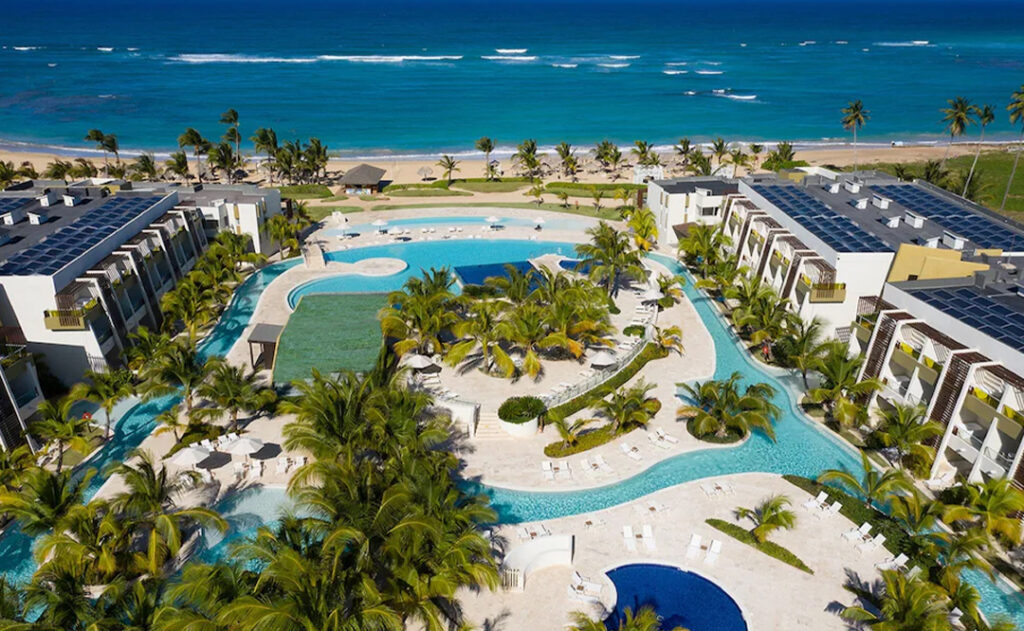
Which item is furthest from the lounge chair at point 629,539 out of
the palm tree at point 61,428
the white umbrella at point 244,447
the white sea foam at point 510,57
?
the white sea foam at point 510,57

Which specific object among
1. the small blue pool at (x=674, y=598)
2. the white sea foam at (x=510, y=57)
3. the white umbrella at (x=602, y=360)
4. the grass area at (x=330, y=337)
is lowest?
the small blue pool at (x=674, y=598)

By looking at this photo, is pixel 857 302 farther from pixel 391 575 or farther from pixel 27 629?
pixel 27 629

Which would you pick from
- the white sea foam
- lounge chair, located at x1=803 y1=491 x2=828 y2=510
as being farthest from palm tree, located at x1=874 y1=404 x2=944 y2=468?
the white sea foam

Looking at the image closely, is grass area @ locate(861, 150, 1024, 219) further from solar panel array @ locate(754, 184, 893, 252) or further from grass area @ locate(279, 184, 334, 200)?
grass area @ locate(279, 184, 334, 200)

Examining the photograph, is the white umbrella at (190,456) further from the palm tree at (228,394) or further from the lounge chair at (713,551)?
the lounge chair at (713,551)

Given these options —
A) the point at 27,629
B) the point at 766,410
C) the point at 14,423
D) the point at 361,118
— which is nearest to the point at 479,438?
the point at 766,410

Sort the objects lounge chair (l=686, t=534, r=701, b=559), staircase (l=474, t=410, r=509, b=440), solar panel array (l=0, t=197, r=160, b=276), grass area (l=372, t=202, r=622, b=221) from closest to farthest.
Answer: lounge chair (l=686, t=534, r=701, b=559) < staircase (l=474, t=410, r=509, b=440) < solar panel array (l=0, t=197, r=160, b=276) < grass area (l=372, t=202, r=622, b=221)
